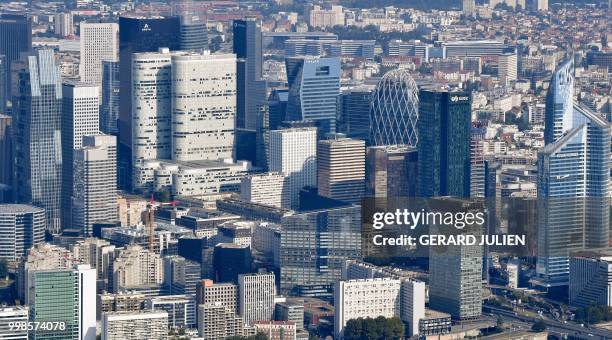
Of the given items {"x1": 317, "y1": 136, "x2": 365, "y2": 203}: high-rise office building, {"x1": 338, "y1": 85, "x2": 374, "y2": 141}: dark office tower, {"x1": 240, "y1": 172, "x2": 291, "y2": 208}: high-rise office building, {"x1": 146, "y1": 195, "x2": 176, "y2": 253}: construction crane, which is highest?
{"x1": 338, "y1": 85, "x2": 374, "y2": 141}: dark office tower

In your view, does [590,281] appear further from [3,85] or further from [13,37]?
[13,37]

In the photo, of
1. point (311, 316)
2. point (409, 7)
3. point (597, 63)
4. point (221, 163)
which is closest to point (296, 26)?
point (409, 7)

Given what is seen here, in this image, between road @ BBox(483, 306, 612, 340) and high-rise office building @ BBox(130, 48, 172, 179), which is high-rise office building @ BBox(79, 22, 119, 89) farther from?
road @ BBox(483, 306, 612, 340)

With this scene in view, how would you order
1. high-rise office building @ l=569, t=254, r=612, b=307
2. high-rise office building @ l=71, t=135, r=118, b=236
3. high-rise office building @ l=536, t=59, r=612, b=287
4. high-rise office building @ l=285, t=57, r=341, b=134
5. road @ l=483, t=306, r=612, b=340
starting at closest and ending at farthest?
road @ l=483, t=306, r=612, b=340, high-rise office building @ l=569, t=254, r=612, b=307, high-rise office building @ l=536, t=59, r=612, b=287, high-rise office building @ l=71, t=135, r=118, b=236, high-rise office building @ l=285, t=57, r=341, b=134

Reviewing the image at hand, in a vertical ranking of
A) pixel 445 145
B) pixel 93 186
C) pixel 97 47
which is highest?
pixel 97 47

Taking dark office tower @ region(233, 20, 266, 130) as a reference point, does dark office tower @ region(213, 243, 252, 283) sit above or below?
below

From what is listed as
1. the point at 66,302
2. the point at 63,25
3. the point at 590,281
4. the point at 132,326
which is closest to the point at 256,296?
the point at 66,302

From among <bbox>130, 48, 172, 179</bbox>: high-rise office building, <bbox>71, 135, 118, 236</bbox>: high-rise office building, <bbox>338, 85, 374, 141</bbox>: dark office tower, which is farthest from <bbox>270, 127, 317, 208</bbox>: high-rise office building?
<bbox>71, 135, 118, 236</bbox>: high-rise office building
